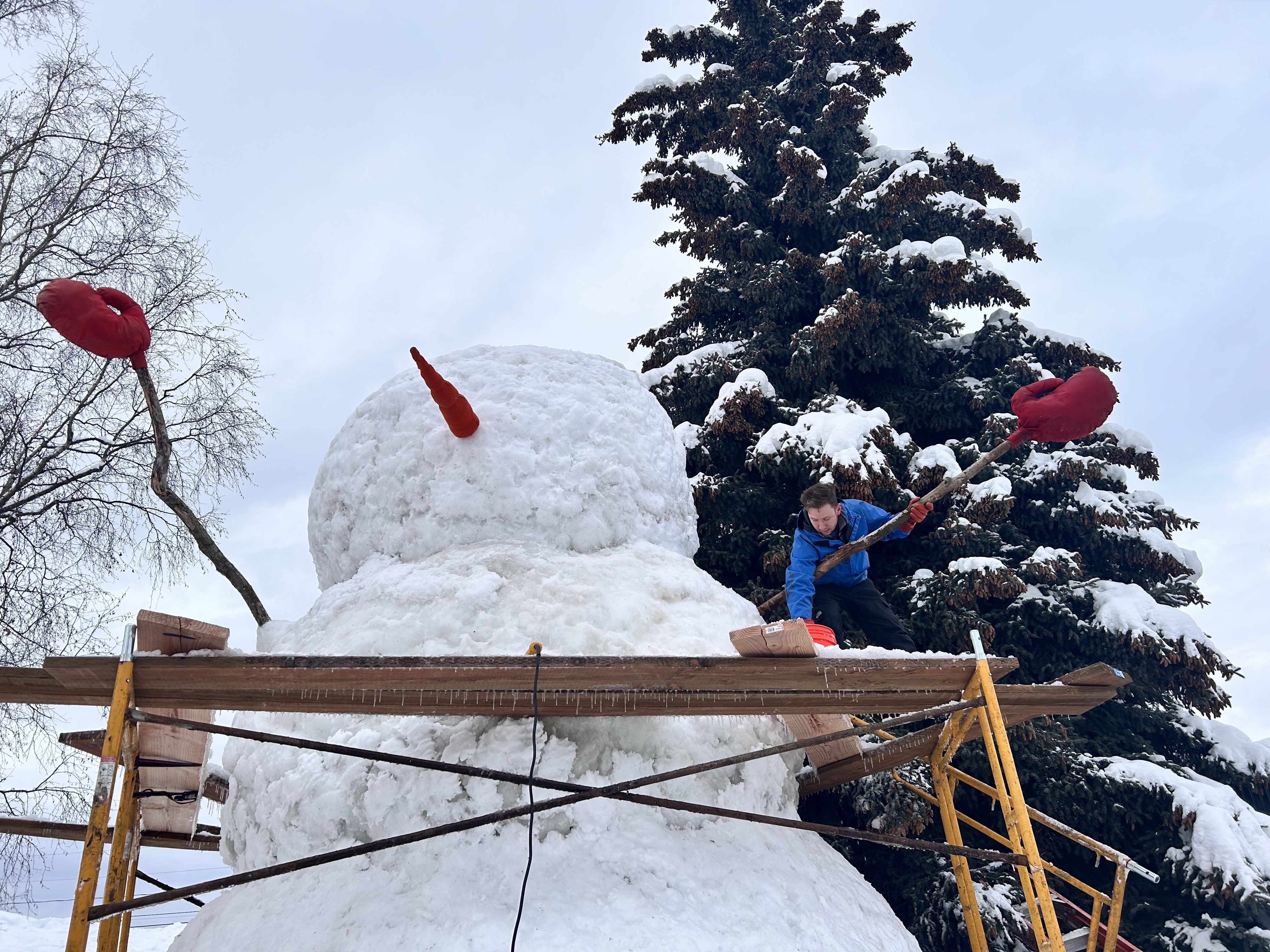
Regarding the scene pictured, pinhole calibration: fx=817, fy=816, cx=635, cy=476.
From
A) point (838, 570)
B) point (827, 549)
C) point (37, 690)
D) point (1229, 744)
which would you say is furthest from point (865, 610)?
point (37, 690)

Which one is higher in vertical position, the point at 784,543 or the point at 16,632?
the point at 784,543

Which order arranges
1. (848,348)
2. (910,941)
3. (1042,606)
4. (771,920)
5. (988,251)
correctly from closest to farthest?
1. (771,920)
2. (910,941)
3. (1042,606)
4. (848,348)
5. (988,251)

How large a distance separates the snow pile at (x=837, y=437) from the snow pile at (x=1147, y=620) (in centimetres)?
181

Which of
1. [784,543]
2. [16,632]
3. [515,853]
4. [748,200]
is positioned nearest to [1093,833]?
[784,543]

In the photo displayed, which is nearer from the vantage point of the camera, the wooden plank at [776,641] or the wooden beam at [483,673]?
the wooden beam at [483,673]

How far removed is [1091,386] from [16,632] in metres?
7.94

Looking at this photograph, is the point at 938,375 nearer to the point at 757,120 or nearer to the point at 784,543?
the point at 784,543

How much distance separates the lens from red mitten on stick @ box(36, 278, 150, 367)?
309 cm

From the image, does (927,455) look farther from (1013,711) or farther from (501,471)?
(501,471)

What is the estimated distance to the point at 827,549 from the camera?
4586 mm

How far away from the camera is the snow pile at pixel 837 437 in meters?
6.05

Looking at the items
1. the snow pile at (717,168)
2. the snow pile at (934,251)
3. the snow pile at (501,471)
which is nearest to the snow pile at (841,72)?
the snow pile at (717,168)

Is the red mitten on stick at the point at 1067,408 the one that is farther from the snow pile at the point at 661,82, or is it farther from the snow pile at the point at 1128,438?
the snow pile at the point at 661,82

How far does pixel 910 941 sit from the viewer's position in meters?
2.90
